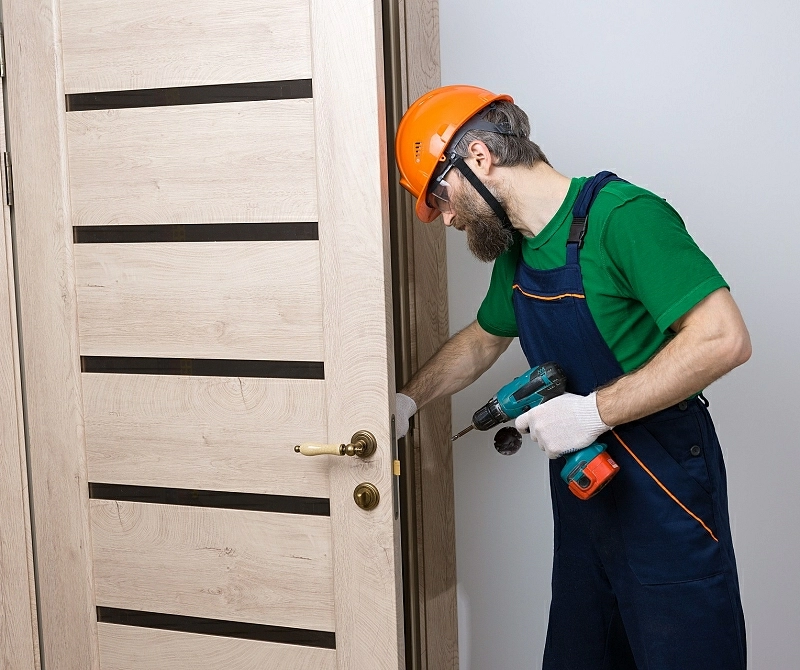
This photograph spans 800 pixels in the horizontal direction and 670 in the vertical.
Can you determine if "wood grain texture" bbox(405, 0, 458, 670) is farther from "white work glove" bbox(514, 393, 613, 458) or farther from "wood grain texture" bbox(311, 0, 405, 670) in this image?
"white work glove" bbox(514, 393, 613, 458)

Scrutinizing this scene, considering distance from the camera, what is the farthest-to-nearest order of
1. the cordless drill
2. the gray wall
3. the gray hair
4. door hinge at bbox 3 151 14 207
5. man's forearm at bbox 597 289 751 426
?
the gray wall → door hinge at bbox 3 151 14 207 → the gray hair → the cordless drill → man's forearm at bbox 597 289 751 426

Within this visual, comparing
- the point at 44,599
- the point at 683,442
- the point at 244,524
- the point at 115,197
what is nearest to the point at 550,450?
the point at 683,442

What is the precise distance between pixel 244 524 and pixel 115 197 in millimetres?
747

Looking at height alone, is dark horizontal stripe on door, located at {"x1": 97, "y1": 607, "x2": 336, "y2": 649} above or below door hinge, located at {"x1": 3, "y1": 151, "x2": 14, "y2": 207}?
below

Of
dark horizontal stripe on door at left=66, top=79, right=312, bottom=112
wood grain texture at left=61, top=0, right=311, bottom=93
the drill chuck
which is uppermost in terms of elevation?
wood grain texture at left=61, top=0, right=311, bottom=93

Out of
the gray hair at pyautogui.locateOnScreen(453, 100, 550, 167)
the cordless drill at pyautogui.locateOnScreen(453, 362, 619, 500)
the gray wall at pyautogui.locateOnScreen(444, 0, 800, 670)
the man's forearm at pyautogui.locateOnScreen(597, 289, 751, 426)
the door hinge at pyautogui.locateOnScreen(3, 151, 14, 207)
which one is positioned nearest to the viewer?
the man's forearm at pyautogui.locateOnScreen(597, 289, 751, 426)

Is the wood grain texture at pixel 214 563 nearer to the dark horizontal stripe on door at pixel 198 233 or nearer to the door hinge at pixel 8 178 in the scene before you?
the dark horizontal stripe on door at pixel 198 233

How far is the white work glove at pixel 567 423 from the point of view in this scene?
1526 millimetres

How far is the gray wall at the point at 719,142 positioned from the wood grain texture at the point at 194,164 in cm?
63

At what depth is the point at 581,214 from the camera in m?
1.55

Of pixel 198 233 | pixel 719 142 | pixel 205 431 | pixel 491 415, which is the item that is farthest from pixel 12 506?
pixel 719 142

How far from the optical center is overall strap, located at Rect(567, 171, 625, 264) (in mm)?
1545

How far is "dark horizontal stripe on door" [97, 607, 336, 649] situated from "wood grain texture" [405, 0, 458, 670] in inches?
18.3

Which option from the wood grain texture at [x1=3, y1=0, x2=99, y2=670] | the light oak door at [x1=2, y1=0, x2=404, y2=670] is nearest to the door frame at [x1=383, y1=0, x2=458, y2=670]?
the light oak door at [x1=2, y1=0, x2=404, y2=670]
